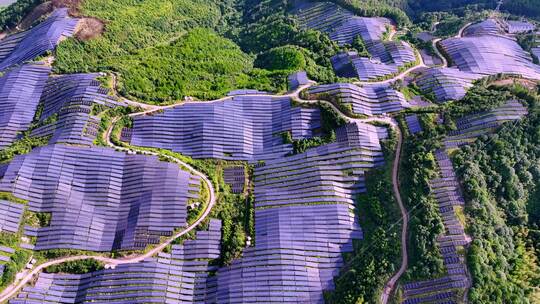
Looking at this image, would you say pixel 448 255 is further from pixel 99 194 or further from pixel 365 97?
pixel 99 194

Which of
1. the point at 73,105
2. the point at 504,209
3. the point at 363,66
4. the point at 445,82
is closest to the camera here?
the point at 504,209

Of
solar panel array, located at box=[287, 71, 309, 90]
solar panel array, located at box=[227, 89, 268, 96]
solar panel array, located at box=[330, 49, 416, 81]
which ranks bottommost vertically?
solar panel array, located at box=[227, 89, 268, 96]

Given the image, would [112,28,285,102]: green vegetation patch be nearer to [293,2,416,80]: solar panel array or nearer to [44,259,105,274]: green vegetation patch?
[293,2,416,80]: solar panel array

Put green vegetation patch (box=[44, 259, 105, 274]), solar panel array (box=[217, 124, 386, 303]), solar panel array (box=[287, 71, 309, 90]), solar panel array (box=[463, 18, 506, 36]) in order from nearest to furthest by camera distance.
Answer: solar panel array (box=[217, 124, 386, 303]) < green vegetation patch (box=[44, 259, 105, 274]) < solar panel array (box=[287, 71, 309, 90]) < solar panel array (box=[463, 18, 506, 36])

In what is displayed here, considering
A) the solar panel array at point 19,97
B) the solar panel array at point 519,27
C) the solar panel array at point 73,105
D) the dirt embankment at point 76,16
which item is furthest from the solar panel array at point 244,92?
the solar panel array at point 519,27

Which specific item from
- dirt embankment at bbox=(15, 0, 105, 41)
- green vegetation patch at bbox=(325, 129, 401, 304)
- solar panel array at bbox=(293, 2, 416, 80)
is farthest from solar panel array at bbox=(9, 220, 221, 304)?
dirt embankment at bbox=(15, 0, 105, 41)

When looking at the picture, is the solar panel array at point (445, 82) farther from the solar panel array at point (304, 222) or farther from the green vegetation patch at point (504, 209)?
the solar panel array at point (304, 222)

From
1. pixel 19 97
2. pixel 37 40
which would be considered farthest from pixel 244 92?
pixel 37 40
